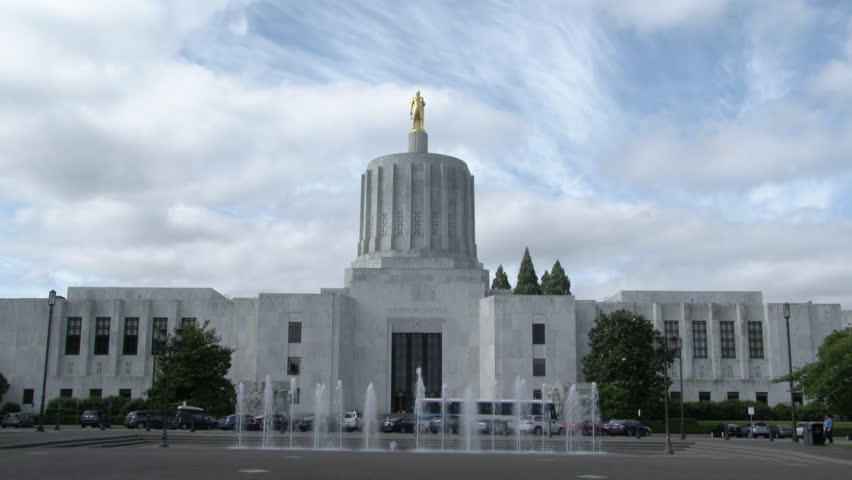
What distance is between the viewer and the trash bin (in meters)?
29.7

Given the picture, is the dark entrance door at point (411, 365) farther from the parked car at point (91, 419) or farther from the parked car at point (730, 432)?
the parked car at point (91, 419)

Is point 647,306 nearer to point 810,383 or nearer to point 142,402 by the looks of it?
point 810,383

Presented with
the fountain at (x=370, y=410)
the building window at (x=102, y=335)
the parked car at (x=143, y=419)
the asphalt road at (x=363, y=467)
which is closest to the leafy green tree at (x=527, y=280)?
the fountain at (x=370, y=410)

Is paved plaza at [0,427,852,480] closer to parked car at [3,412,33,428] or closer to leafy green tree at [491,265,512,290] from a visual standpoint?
parked car at [3,412,33,428]

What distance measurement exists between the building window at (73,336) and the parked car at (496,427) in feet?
96.3

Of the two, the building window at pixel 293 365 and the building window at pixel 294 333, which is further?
the building window at pixel 294 333

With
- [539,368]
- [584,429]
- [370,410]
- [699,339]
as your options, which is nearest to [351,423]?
[370,410]

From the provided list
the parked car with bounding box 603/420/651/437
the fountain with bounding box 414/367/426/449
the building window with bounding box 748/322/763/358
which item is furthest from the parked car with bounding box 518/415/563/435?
the building window with bounding box 748/322/763/358

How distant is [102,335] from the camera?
181 ft

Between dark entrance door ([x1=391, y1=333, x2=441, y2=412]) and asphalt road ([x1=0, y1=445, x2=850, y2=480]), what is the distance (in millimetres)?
30455

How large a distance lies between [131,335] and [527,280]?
36.6m

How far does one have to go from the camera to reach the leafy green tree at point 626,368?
A: 46000mm

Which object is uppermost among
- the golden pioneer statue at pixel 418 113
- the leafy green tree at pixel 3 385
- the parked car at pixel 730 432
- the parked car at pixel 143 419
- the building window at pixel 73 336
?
the golden pioneer statue at pixel 418 113

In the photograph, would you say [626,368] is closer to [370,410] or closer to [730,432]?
[730,432]
